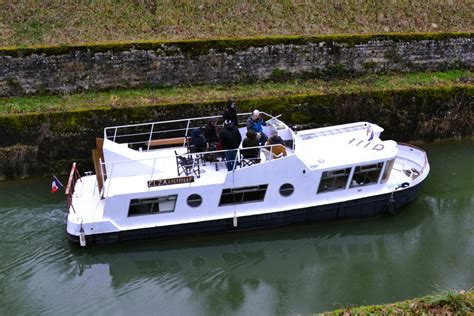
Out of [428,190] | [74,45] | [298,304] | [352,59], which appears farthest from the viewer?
[352,59]

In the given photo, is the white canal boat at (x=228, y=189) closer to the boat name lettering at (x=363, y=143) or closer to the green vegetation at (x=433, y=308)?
the boat name lettering at (x=363, y=143)

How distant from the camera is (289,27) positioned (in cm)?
2030

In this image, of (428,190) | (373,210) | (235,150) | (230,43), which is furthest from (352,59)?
(235,150)

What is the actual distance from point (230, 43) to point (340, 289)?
385 inches

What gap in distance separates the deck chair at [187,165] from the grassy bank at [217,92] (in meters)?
4.13

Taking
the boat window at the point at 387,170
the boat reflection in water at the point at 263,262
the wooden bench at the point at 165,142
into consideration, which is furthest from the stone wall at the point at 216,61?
the boat reflection in water at the point at 263,262

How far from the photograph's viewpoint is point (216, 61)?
18156 millimetres

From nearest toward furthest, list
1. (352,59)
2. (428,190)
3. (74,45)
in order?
(428,190) → (74,45) → (352,59)

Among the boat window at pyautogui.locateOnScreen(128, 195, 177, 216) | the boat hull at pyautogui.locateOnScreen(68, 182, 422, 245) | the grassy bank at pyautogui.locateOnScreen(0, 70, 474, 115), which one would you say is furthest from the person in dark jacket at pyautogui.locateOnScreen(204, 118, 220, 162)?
the grassy bank at pyautogui.locateOnScreen(0, 70, 474, 115)

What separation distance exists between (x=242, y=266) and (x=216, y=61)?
8255mm

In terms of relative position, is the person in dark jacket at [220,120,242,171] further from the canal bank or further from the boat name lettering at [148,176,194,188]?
the canal bank

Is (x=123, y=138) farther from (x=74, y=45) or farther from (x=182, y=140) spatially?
(x=74, y=45)

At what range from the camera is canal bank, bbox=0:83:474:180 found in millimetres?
15797

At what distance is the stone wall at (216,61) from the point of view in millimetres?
17359
